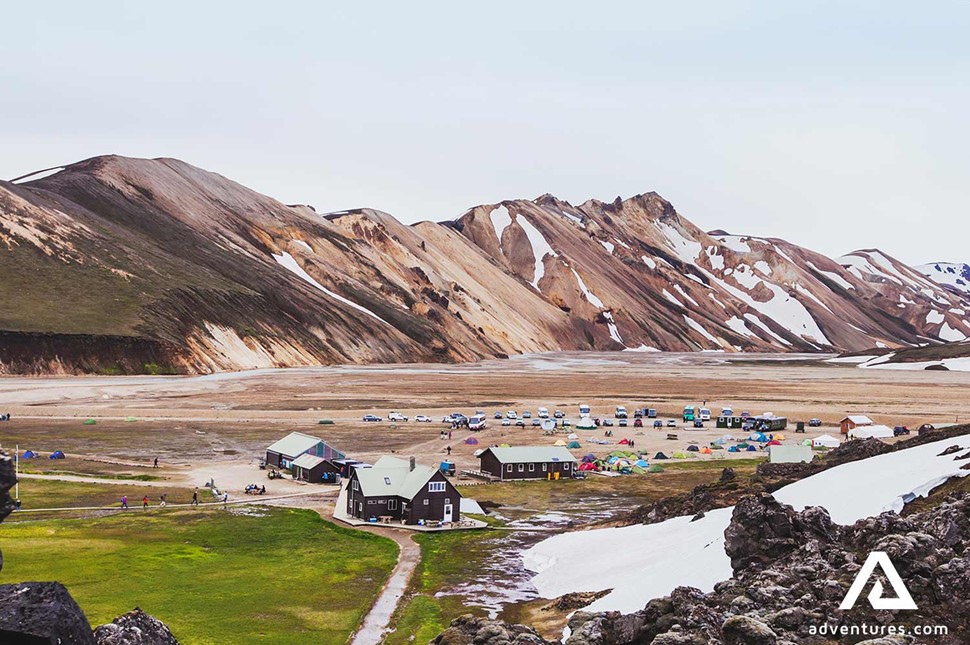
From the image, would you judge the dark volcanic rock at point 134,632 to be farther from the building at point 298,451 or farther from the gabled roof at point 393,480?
the building at point 298,451

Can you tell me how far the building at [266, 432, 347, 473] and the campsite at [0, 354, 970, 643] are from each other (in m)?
0.19

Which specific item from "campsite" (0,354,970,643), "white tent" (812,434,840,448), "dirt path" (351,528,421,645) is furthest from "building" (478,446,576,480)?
"white tent" (812,434,840,448)

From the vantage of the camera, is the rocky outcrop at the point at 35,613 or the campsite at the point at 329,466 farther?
the campsite at the point at 329,466

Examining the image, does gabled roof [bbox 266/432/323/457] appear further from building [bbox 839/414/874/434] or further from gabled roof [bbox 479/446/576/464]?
building [bbox 839/414/874/434]

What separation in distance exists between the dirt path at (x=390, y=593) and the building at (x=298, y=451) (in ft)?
64.0

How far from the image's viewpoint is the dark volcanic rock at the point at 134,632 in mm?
14727

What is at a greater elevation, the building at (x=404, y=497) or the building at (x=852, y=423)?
the building at (x=852, y=423)

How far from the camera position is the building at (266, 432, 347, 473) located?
7456 cm

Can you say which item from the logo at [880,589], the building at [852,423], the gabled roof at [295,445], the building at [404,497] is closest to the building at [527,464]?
the gabled roof at [295,445]

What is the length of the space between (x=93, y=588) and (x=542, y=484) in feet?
132

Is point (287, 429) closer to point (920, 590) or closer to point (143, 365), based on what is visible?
point (143, 365)

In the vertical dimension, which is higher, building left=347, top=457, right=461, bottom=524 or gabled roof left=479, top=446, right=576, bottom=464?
gabled roof left=479, top=446, right=576, bottom=464

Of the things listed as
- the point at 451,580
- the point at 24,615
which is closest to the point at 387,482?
the point at 451,580

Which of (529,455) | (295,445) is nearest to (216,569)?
(295,445)
